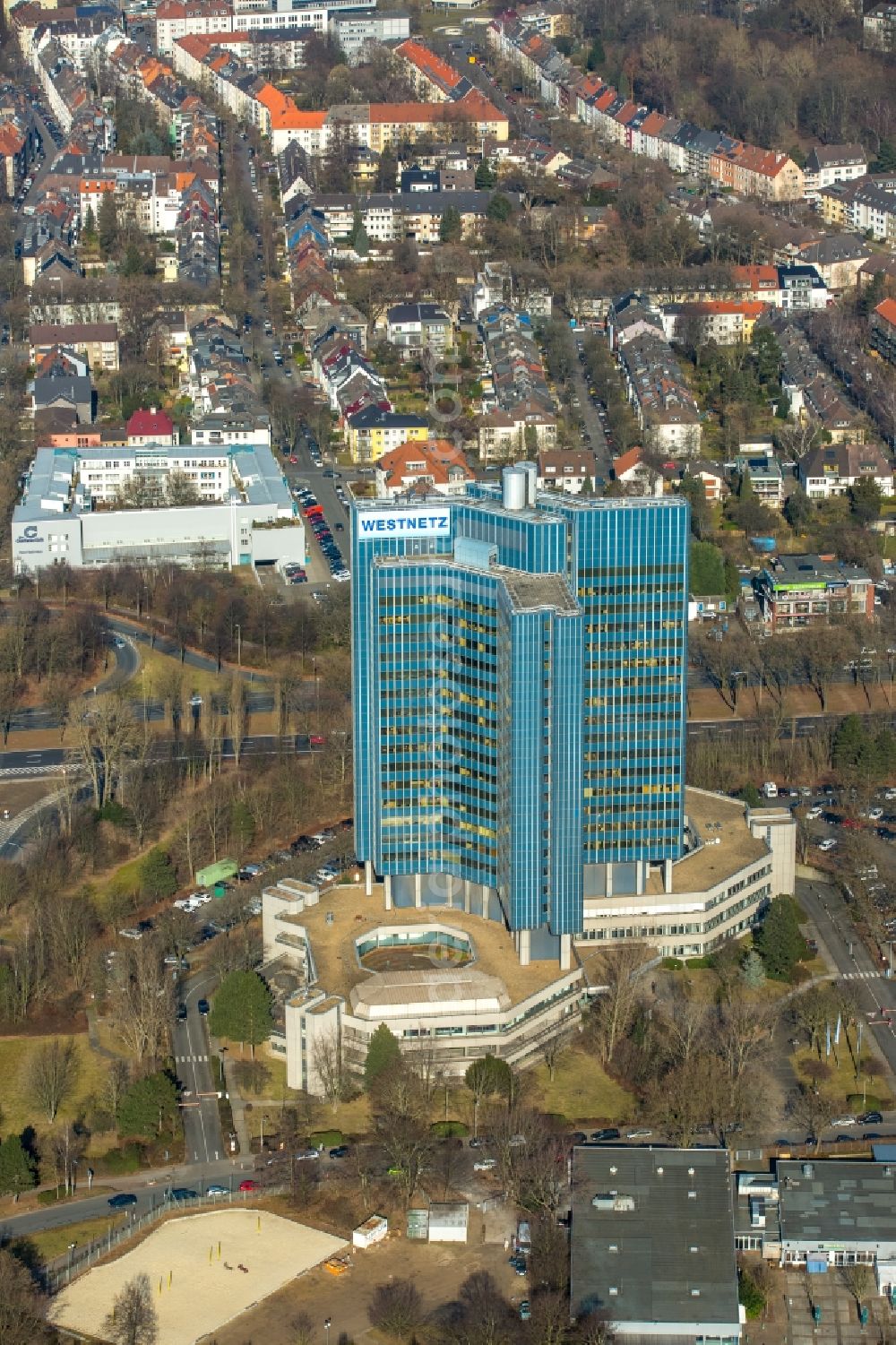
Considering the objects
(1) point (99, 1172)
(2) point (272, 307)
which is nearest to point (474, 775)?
(1) point (99, 1172)

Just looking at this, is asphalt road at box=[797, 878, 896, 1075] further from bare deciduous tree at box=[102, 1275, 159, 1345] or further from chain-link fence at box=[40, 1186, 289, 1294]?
bare deciduous tree at box=[102, 1275, 159, 1345]

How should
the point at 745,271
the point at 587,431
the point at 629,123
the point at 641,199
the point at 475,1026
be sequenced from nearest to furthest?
1. the point at 475,1026
2. the point at 587,431
3. the point at 745,271
4. the point at 641,199
5. the point at 629,123

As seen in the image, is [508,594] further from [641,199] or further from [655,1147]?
[641,199]

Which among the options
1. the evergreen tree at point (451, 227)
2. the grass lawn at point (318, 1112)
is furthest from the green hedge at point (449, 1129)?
the evergreen tree at point (451, 227)

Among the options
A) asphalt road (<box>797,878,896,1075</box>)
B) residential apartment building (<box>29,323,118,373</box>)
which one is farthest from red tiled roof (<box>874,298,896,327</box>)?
asphalt road (<box>797,878,896,1075</box>)

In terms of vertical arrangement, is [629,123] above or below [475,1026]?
above

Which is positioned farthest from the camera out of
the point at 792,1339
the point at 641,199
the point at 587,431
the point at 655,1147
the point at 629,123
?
the point at 629,123

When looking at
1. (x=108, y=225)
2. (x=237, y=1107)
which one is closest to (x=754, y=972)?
(x=237, y=1107)
